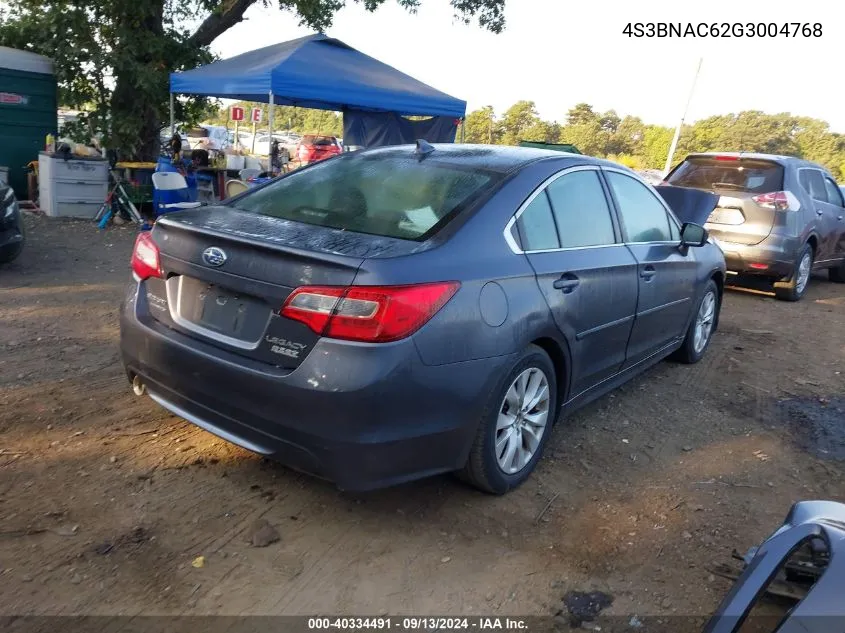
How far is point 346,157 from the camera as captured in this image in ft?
13.0

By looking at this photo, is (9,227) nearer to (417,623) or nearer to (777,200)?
(417,623)

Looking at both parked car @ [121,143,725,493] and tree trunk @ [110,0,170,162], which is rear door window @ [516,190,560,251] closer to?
parked car @ [121,143,725,493]

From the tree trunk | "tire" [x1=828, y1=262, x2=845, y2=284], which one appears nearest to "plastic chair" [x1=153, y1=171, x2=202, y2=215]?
the tree trunk

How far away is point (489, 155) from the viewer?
371 cm

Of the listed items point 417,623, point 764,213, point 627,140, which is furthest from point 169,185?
point 627,140

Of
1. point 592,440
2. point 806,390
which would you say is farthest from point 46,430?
point 806,390

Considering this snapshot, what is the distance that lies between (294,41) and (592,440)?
8.89 m

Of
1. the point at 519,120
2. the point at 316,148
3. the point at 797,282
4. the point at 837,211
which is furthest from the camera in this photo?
the point at 519,120

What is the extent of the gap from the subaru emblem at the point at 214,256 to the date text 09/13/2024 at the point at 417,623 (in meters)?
1.40

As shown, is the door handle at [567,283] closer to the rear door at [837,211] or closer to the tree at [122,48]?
the rear door at [837,211]

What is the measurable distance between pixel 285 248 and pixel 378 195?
30.7 inches

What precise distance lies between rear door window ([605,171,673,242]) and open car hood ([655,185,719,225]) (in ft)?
Answer: 9.23

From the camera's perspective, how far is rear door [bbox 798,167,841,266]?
8695 millimetres

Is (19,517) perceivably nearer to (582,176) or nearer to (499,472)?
(499,472)
